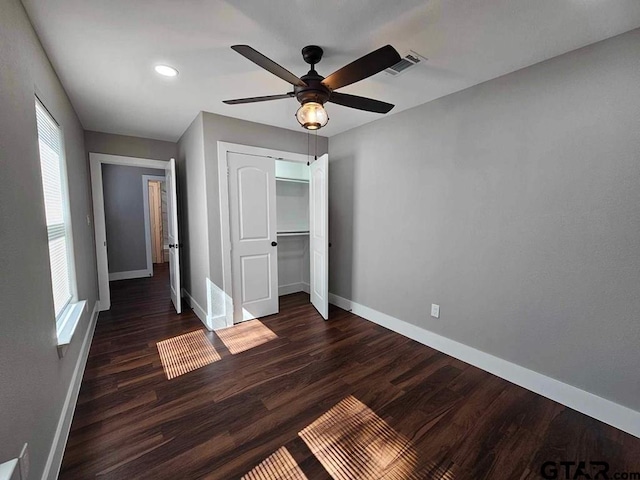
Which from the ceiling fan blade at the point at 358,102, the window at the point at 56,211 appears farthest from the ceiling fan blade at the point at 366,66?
the window at the point at 56,211

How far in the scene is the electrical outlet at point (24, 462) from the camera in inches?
40.6

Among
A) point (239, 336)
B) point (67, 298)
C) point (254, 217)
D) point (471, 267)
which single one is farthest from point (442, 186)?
point (67, 298)

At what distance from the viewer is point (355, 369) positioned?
7.82 ft

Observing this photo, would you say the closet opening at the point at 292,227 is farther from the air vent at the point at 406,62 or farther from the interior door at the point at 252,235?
the air vent at the point at 406,62

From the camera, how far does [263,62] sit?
1.43m

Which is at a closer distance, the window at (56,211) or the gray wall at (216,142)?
the window at (56,211)

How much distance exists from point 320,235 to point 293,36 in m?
2.27

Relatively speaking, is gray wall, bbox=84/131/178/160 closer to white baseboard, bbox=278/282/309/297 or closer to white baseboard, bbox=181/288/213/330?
white baseboard, bbox=181/288/213/330

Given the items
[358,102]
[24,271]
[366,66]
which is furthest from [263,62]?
[24,271]

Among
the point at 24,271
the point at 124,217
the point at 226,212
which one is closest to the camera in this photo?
the point at 24,271

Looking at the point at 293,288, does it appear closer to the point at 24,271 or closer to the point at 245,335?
the point at 245,335

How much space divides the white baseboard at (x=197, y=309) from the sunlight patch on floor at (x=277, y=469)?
76.3 inches

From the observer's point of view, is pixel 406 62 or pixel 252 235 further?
pixel 252 235

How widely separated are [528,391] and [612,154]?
5.85ft
